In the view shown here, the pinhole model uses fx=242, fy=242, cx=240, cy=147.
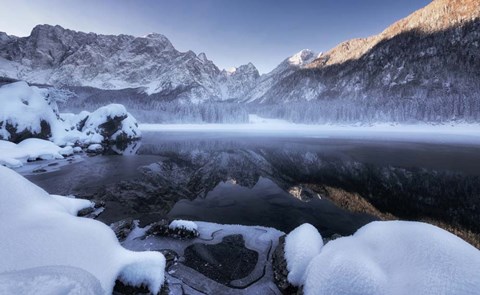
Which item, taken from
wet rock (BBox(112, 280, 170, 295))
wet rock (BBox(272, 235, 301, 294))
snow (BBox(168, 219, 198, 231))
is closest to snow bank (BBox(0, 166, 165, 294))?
wet rock (BBox(112, 280, 170, 295))

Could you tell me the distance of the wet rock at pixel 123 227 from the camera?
1071cm

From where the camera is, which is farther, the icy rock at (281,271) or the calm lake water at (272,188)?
the calm lake water at (272,188)

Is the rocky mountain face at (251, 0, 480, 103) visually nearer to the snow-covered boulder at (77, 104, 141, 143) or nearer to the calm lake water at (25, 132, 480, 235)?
the calm lake water at (25, 132, 480, 235)

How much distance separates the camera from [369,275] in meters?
5.73

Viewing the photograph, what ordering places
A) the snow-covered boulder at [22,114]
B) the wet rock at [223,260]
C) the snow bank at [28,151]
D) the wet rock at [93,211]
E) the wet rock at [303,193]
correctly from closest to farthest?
the wet rock at [223,260] < the wet rock at [93,211] < the wet rock at [303,193] < the snow bank at [28,151] < the snow-covered boulder at [22,114]

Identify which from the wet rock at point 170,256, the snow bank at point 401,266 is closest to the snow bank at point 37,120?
the wet rock at point 170,256

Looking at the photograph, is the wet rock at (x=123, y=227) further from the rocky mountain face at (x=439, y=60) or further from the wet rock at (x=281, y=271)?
the rocky mountain face at (x=439, y=60)

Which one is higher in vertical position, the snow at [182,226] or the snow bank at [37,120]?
the snow bank at [37,120]

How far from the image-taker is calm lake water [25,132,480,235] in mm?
14461

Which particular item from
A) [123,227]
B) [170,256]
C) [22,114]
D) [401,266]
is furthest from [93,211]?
[22,114]

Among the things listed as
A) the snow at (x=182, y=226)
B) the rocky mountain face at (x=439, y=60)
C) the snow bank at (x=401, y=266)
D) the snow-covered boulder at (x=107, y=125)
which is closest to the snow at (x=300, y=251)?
the snow bank at (x=401, y=266)

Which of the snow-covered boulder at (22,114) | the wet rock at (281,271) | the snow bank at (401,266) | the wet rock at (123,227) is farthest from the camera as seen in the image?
the snow-covered boulder at (22,114)

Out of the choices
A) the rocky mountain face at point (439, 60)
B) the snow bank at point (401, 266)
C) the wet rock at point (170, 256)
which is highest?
the rocky mountain face at point (439, 60)

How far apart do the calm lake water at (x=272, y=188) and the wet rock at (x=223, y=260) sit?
3364mm
